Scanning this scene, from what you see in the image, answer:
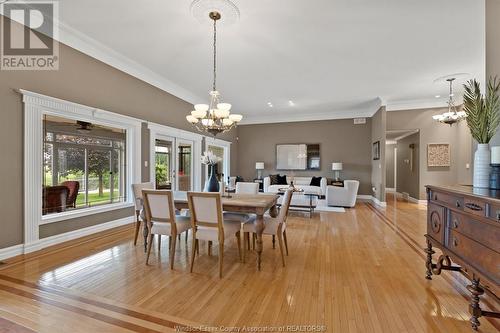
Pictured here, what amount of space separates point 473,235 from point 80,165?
16.2 feet

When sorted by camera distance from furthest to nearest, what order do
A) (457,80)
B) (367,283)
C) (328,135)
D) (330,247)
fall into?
1. (328,135)
2. (457,80)
3. (330,247)
4. (367,283)

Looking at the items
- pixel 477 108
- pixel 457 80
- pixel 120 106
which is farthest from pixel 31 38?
pixel 457 80

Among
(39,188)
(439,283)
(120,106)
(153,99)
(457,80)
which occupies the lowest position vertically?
(439,283)

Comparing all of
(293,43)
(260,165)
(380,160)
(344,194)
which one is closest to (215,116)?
(293,43)

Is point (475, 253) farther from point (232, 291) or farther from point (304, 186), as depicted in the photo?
point (304, 186)

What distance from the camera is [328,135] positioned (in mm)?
8742

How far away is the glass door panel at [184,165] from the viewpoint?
6201mm

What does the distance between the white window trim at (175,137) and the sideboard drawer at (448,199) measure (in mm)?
4765

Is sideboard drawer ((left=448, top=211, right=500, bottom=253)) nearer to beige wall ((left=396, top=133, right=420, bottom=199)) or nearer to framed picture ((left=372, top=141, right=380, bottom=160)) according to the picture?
framed picture ((left=372, top=141, right=380, bottom=160))

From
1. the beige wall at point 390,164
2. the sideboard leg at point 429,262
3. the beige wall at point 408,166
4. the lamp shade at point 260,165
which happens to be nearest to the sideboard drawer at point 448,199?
the sideboard leg at point 429,262

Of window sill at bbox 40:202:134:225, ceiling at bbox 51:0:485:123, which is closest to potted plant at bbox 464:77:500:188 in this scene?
ceiling at bbox 51:0:485:123

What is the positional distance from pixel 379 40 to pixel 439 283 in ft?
10.7

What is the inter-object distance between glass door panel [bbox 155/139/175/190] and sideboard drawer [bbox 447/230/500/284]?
5126 millimetres

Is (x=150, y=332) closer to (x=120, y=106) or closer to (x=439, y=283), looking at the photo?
Answer: (x=439, y=283)
